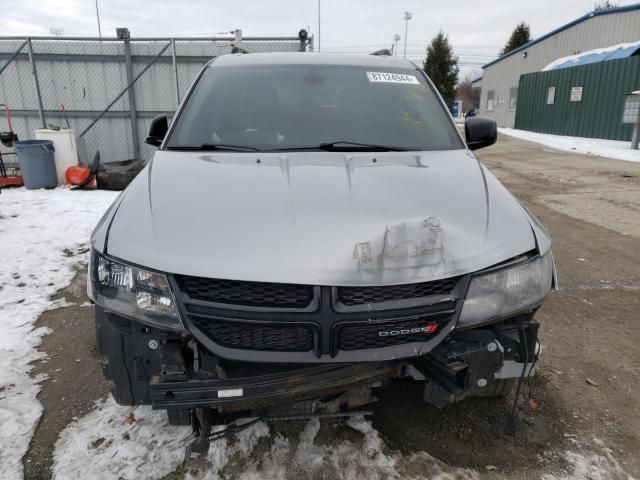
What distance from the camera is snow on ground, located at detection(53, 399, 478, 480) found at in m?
2.07

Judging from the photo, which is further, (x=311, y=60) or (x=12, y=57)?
(x=12, y=57)

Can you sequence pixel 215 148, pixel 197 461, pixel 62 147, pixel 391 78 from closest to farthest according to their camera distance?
pixel 197 461
pixel 215 148
pixel 391 78
pixel 62 147

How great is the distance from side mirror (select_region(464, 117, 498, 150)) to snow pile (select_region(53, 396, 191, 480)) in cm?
260

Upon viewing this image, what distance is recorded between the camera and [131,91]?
9398mm

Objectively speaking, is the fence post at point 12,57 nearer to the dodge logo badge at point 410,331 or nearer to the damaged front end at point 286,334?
the damaged front end at point 286,334

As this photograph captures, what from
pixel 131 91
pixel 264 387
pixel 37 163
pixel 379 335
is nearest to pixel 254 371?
pixel 264 387

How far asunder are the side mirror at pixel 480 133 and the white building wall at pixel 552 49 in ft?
73.2

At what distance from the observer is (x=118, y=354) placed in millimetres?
1816

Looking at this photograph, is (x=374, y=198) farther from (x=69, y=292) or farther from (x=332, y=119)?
(x=69, y=292)

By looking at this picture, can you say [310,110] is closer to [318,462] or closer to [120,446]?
[318,462]

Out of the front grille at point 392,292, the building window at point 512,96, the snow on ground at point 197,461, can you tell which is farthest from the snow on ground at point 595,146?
the front grille at point 392,292

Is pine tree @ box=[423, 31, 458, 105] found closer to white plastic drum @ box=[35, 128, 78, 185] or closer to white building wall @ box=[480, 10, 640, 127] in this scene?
white building wall @ box=[480, 10, 640, 127]

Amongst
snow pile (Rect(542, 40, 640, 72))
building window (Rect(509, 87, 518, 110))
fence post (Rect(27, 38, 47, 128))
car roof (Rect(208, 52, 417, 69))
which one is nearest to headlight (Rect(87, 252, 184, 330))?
car roof (Rect(208, 52, 417, 69))

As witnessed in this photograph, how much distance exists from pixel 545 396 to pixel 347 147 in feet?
6.02
